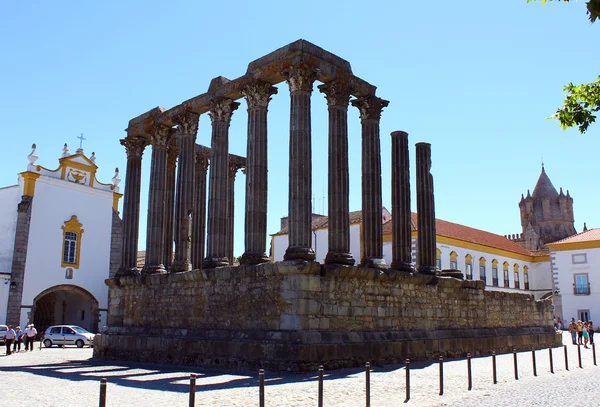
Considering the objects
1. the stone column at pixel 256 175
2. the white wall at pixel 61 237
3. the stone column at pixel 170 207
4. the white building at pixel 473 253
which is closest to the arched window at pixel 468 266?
the white building at pixel 473 253

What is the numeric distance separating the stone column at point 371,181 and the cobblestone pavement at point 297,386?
3608 millimetres

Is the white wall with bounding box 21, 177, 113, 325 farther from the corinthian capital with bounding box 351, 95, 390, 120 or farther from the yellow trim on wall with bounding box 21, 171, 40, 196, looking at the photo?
the corinthian capital with bounding box 351, 95, 390, 120

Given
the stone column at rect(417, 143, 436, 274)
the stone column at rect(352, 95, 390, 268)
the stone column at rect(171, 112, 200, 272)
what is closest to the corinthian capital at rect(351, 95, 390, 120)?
the stone column at rect(352, 95, 390, 268)

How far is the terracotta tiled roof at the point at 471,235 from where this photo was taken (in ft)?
152

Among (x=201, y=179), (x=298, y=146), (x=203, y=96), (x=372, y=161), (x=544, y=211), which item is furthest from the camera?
(x=544, y=211)

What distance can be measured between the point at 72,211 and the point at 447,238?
26.5 meters

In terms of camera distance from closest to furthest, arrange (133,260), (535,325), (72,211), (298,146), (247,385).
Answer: (247,385) < (298,146) < (133,260) < (535,325) < (72,211)

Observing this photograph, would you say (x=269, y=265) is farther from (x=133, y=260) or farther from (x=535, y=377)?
(x=133, y=260)

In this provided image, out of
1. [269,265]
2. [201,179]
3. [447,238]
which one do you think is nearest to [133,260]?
[201,179]

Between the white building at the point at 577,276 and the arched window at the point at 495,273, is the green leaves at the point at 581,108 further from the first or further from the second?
the arched window at the point at 495,273

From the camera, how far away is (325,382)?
12.3m

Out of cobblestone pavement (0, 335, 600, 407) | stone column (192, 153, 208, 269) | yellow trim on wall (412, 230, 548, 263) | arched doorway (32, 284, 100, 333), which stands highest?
yellow trim on wall (412, 230, 548, 263)

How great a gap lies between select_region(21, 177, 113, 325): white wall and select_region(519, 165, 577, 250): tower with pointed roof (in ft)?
198

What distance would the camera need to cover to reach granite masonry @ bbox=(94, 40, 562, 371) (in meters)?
15.2
